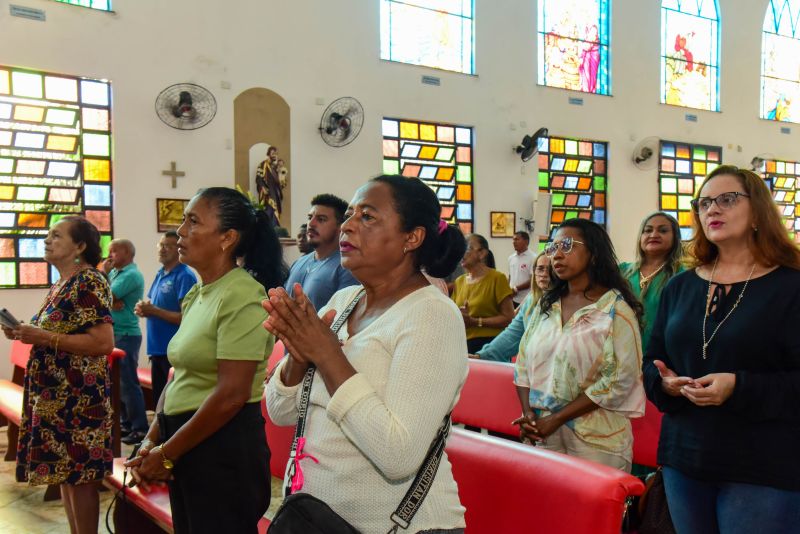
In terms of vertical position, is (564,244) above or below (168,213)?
below

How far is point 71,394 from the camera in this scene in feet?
9.76

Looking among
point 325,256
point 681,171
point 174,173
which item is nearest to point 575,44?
point 681,171

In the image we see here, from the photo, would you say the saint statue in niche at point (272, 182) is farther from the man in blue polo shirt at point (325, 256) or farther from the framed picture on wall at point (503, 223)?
the man in blue polo shirt at point (325, 256)

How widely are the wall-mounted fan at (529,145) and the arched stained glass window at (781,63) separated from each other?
641 centimetres

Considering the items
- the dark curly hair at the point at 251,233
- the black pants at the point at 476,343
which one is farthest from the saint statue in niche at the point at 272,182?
the dark curly hair at the point at 251,233

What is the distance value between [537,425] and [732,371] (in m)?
0.91

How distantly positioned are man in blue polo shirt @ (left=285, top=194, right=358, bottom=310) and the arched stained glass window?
46.7ft

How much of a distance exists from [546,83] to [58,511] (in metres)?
10.4

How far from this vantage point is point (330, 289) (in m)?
3.37

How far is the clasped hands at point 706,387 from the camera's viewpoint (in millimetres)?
1726

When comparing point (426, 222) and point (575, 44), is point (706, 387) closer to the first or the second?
point (426, 222)

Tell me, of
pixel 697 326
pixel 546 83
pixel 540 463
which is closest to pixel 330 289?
pixel 540 463

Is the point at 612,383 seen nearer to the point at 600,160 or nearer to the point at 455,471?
the point at 455,471

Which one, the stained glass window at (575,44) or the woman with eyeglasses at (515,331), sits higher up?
the stained glass window at (575,44)
